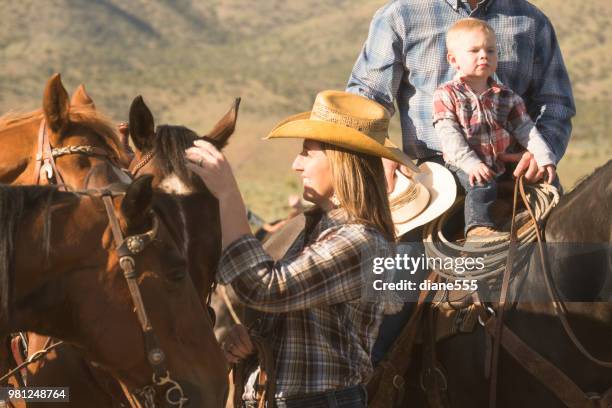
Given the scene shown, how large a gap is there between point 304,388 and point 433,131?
2398 mm

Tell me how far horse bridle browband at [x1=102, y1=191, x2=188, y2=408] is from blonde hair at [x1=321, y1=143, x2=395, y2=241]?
75 centimetres

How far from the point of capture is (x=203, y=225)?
3744mm

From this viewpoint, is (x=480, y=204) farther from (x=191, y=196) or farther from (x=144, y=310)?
(x=144, y=310)

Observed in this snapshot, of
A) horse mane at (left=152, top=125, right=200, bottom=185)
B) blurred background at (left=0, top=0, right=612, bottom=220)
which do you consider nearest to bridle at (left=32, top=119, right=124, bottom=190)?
horse mane at (left=152, top=125, right=200, bottom=185)

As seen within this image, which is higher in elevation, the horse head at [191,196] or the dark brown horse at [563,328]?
the horse head at [191,196]

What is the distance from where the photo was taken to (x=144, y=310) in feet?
10.7

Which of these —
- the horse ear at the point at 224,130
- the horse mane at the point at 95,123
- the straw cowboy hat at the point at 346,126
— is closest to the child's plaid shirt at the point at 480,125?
the straw cowboy hat at the point at 346,126

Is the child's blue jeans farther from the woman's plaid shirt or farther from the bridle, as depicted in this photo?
the bridle

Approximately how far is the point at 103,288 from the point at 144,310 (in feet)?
0.49

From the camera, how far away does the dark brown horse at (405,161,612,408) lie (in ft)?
15.9

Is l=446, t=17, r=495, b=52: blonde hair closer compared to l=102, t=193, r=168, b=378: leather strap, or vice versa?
l=102, t=193, r=168, b=378: leather strap

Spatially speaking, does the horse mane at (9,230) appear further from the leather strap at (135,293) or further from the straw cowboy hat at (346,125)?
the straw cowboy hat at (346,125)

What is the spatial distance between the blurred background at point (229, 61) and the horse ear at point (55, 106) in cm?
2685

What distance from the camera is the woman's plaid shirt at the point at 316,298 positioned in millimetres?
3592
